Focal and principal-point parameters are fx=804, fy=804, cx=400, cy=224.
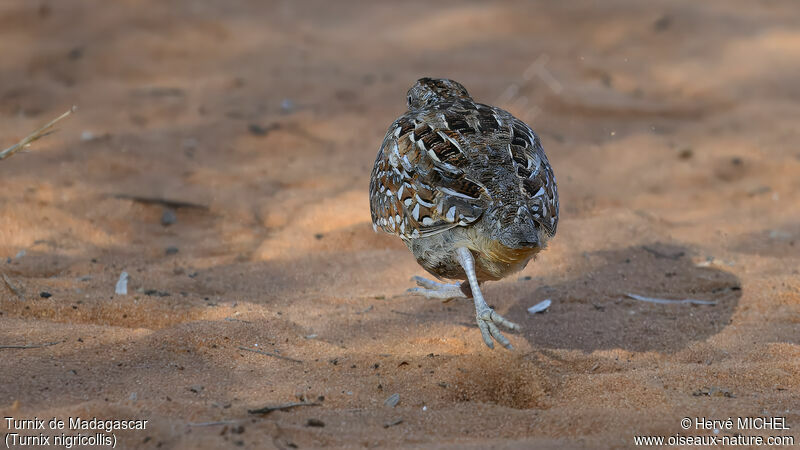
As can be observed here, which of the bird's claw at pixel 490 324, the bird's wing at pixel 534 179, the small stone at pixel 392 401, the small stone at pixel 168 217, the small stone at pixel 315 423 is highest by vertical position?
the bird's wing at pixel 534 179

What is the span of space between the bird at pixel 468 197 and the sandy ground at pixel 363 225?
643 millimetres

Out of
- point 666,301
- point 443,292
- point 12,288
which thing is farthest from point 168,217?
point 666,301

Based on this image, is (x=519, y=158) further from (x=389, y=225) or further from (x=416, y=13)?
(x=416, y=13)

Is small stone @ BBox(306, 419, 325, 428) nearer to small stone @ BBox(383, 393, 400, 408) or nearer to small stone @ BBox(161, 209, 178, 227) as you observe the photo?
small stone @ BBox(383, 393, 400, 408)

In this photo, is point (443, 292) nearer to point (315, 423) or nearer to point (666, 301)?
point (315, 423)

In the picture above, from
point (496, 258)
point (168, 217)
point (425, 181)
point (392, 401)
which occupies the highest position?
point (425, 181)

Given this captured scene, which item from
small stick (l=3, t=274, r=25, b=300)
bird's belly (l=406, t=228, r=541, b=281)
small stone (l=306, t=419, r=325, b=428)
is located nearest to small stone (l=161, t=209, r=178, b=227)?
small stick (l=3, t=274, r=25, b=300)

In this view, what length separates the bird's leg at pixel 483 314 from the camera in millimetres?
4715

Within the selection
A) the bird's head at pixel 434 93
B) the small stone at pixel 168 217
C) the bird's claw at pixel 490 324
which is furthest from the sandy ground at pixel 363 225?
the bird's head at pixel 434 93

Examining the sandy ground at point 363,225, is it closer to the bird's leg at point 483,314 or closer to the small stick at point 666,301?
the small stick at point 666,301

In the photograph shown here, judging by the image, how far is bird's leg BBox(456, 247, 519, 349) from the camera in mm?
4715

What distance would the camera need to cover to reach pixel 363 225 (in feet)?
26.0

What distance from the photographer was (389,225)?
5.51 m

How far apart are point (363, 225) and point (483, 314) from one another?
3305 mm
